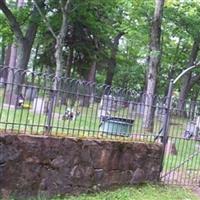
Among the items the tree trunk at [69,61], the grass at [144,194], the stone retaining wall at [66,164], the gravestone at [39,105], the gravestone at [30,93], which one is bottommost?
the grass at [144,194]

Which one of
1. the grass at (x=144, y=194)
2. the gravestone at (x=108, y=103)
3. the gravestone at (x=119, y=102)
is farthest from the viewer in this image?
the gravestone at (x=119, y=102)

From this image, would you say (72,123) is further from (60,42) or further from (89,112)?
(60,42)

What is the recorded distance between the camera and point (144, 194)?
29.7 ft

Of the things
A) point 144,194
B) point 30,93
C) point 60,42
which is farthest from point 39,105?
point 60,42

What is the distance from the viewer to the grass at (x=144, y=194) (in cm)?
831

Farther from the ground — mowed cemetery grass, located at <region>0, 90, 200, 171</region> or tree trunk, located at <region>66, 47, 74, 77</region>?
tree trunk, located at <region>66, 47, 74, 77</region>

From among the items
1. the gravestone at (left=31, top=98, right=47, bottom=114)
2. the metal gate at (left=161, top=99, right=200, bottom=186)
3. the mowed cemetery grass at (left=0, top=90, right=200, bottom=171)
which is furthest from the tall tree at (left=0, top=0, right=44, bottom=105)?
the gravestone at (left=31, top=98, right=47, bottom=114)

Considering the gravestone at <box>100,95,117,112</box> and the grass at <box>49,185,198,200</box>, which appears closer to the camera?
the grass at <box>49,185,198,200</box>

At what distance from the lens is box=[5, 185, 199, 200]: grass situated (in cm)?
831

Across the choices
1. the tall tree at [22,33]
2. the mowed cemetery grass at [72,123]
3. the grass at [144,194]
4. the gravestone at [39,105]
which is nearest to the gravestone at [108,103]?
the mowed cemetery grass at [72,123]

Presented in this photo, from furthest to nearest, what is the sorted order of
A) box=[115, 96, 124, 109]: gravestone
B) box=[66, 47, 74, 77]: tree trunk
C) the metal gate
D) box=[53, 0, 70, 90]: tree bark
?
box=[66, 47, 74, 77]: tree trunk → box=[53, 0, 70, 90]: tree bark → the metal gate → box=[115, 96, 124, 109]: gravestone

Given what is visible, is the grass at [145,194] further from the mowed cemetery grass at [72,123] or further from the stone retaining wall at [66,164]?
the mowed cemetery grass at [72,123]

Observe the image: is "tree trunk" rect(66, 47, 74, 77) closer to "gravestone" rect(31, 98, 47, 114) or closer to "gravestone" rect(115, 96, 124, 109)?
"gravestone" rect(115, 96, 124, 109)

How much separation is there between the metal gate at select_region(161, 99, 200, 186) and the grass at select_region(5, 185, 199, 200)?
0.58 metres
